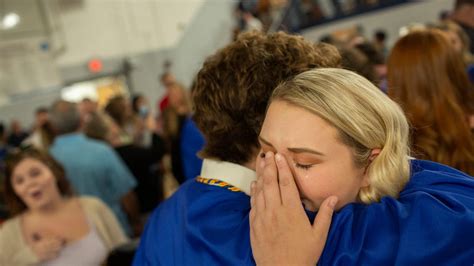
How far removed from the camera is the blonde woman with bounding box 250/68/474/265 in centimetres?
82

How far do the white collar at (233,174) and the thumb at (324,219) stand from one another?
11.7 inches

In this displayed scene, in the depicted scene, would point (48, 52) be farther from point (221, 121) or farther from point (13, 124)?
point (221, 121)

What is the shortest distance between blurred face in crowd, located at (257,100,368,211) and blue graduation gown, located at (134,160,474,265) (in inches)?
2.5

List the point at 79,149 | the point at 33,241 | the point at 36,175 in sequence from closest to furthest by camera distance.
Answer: the point at 33,241, the point at 36,175, the point at 79,149

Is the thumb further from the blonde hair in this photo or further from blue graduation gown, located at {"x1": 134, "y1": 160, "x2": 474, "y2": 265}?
→ the blonde hair

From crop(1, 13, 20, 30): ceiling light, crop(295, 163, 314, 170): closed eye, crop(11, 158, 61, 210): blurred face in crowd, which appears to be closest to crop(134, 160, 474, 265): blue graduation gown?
crop(295, 163, 314, 170): closed eye

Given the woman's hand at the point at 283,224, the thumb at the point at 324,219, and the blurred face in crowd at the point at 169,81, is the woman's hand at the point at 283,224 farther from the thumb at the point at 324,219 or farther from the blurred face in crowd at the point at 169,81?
the blurred face in crowd at the point at 169,81

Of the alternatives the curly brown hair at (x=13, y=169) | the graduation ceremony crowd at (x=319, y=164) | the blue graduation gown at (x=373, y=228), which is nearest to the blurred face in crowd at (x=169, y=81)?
the curly brown hair at (x=13, y=169)

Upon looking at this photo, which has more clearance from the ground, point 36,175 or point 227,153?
point 227,153

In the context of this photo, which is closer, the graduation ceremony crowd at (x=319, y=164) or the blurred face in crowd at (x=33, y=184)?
the graduation ceremony crowd at (x=319, y=164)

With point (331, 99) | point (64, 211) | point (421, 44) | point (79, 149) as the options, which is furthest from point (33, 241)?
point (421, 44)

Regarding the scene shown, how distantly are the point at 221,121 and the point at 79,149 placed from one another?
86.6 inches

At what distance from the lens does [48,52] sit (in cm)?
879

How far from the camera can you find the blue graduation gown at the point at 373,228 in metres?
0.81
